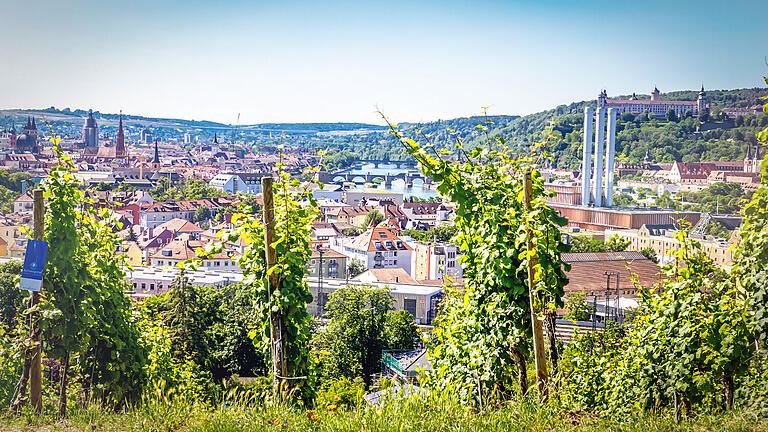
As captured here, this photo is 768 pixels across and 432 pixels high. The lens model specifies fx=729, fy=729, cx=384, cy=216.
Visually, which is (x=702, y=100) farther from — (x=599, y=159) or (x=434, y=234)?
(x=434, y=234)

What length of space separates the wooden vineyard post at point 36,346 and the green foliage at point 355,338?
11.6 m

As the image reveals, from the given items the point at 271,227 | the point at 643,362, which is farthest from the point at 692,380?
the point at 271,227

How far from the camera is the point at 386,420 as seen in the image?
7.20ft

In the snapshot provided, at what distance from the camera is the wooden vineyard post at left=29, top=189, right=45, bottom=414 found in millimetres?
2982

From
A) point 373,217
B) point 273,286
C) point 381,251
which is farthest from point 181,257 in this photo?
point 273,286

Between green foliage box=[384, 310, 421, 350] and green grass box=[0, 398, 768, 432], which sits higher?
green grass box=[0, 398, 768, 432]

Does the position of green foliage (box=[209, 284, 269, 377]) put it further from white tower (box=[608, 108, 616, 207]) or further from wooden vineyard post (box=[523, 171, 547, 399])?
white tower (box=[608, 108, 616, 207])

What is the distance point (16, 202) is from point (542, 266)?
7.97 meters

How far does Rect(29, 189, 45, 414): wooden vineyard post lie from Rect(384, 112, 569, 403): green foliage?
152cm

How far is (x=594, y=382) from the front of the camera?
11.1 feet

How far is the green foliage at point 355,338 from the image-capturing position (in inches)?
592

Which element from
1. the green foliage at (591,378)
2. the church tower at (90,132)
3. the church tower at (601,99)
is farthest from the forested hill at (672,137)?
the green foliage at (591,378)

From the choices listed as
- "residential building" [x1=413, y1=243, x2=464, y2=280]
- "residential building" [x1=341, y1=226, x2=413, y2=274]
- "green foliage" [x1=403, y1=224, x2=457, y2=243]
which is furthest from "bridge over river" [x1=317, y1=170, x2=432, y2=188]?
"residential building" [x1=413, y1=243, x2=464, y2=280]

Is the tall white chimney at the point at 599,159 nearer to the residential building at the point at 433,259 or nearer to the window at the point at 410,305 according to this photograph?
the residential building at the point at 433,259
